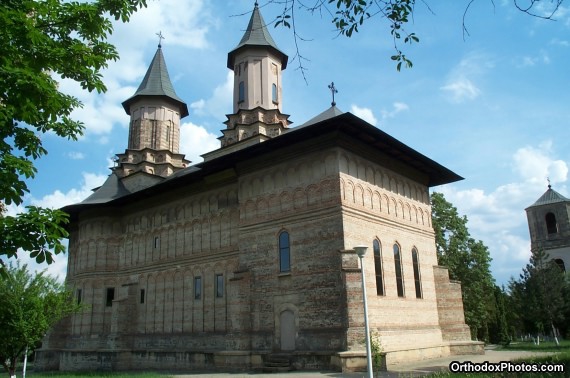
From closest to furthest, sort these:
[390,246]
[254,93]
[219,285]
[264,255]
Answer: [264,255], [390,246], [219,285], [254,93]

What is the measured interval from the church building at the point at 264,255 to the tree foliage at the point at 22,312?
6.10 metres

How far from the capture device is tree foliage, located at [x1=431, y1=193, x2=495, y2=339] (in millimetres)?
26406

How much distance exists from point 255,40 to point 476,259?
1734 cm

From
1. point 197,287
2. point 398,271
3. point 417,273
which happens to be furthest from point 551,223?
point 197,287

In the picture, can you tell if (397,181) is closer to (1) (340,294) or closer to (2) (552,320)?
(1) (340,294)

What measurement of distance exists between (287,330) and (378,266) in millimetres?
3958

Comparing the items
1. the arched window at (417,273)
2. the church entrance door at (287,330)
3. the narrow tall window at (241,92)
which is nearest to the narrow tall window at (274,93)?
the narrow tall window at (241,92)

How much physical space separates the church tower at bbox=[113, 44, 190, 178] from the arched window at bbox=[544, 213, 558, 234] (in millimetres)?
32293

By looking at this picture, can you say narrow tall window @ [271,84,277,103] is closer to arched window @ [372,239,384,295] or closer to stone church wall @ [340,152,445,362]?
stone church wall @ [340,152,445,362]

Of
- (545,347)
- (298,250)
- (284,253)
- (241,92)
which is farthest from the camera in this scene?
(241,92)

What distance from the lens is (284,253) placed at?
17250mm

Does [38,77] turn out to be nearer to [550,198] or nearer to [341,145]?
[341,145]

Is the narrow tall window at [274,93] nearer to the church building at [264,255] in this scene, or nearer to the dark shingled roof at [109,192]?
the church building at [264,255]

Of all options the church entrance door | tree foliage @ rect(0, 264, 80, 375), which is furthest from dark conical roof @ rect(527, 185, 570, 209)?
tree foliage @ rect(0, 264, 80, 375)
